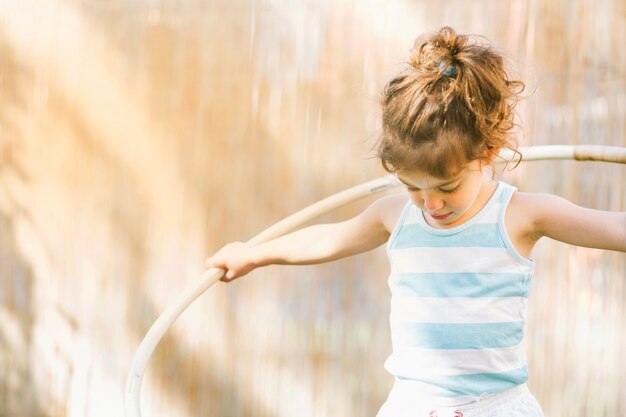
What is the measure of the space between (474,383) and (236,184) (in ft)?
5.63

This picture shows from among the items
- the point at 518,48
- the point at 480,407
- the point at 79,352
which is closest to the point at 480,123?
the point at 480,407

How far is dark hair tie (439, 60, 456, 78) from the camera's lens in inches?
76.0

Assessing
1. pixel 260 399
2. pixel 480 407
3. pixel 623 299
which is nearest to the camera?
pixel 480 407

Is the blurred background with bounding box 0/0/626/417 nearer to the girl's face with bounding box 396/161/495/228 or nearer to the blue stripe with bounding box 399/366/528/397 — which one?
the girl's face with bounding box 396/161/495/228

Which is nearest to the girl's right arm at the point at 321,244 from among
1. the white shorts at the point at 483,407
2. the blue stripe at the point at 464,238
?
the blue stripe at the point at 464,238

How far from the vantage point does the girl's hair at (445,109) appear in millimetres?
1871

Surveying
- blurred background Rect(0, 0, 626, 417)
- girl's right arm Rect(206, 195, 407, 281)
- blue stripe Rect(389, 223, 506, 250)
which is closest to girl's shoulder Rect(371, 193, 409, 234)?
girl's right arm Rect(206, 195, 407, 281)

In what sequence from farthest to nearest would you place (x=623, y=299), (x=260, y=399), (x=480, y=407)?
(x=260, y=399), (x=623, y=299), (x=480, y=407)

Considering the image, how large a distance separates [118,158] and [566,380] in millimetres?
1833

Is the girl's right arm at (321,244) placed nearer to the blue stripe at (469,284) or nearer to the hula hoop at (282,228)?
the hula hoop at (282,228)

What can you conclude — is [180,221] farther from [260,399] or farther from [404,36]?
[404,36]

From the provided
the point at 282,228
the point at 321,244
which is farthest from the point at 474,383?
the point at 282,228

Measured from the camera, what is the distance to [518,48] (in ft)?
10.9

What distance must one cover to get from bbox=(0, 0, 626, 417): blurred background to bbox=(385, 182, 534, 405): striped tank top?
1.33m
